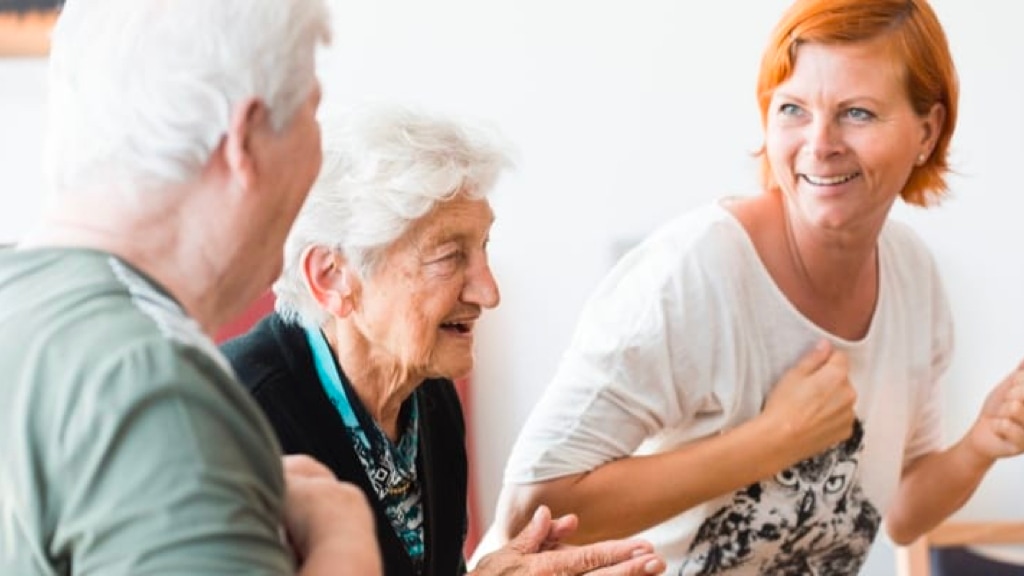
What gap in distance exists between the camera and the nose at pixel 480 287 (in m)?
1.49

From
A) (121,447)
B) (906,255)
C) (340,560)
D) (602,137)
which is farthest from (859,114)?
(121,447)

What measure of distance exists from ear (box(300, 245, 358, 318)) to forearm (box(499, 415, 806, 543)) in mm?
361

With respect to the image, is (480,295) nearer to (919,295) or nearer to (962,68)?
(919,295)

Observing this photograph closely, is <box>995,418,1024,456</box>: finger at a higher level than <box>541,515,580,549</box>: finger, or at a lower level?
higher

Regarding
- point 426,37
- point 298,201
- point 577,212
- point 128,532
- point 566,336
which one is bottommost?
point 566,336

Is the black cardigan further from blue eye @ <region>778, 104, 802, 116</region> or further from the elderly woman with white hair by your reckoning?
blue eye @ <region>778, 104, 802, 116</region>

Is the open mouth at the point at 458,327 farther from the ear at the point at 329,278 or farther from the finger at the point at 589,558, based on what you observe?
the finger at the point at 589,558

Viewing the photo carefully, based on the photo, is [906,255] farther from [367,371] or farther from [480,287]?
[367,371]

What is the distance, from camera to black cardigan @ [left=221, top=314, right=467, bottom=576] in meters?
1.39

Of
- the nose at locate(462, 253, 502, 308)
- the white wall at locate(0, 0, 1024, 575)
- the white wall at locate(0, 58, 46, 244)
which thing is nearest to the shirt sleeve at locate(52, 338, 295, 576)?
the nose at locate(462, 253, 502, 308)

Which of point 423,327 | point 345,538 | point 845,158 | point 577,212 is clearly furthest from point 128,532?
point 577,212

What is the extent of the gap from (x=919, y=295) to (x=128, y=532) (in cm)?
138

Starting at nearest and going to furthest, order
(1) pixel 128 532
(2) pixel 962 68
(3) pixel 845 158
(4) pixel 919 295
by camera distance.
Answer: (1) pixel 128 532, (3) pixel 845 158, (4) pixel 919 295, (2) pixel 962 68

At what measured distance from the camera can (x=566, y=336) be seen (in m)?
2.72
